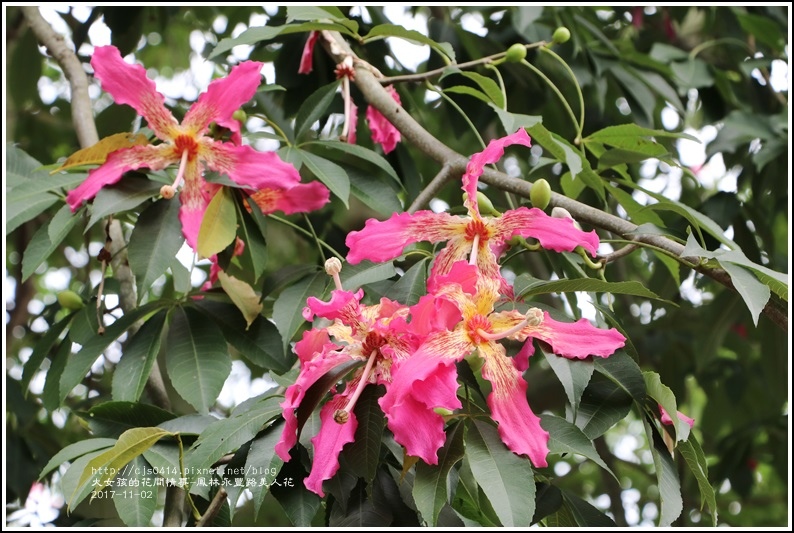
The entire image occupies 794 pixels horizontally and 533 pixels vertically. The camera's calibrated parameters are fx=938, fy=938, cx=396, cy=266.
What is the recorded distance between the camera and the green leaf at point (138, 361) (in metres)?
1.10

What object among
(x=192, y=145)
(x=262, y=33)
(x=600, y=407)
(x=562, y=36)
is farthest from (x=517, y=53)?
(x=600, y=407)

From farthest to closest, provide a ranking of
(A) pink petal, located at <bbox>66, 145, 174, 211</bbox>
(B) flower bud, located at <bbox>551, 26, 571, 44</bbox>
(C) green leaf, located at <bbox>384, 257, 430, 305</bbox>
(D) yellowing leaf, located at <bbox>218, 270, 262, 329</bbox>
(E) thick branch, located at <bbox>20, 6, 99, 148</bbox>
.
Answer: (E) thick branch, located at <bbox>20, 6, 99, 148</bbox> → (B) flower bud, located at <bbox>551, 26, 571, 44</bbox> → (D) yellowing leaf, located at <bbox>218, 270, 262, 329</bbox> → (A) pink petal, located at <bbox>66, 145, 174, 211</bbox> → (C) green leaf, located at <bbox>384, 257, 430, 305</bbox>

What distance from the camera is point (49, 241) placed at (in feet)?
3.77

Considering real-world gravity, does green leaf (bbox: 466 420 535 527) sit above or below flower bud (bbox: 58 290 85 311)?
above

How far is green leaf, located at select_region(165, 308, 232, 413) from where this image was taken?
1082mm

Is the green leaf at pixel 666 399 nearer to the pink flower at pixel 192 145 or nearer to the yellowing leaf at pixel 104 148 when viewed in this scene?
the pink flower at pixel 192 145

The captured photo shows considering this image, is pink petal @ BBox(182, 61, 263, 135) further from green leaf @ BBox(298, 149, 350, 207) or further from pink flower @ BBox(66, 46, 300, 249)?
green leaf @ BBox(298, 149, 350, 207)

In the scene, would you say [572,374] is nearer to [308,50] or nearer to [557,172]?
[308,50]

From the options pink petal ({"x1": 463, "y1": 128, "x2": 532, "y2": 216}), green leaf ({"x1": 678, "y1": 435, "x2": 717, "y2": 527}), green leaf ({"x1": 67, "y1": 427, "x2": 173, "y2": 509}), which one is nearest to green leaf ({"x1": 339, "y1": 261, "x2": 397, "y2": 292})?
pink petal ({"x1": 463, "y1": 128, "x2": 532, "y2": 216})

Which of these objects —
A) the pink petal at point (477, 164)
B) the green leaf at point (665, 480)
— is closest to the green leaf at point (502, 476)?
→ the green leaf at point (665, 480)

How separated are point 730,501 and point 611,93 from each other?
4.62 feet

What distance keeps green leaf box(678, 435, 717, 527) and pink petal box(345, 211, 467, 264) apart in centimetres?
30

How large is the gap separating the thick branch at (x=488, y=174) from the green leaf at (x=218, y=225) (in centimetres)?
28

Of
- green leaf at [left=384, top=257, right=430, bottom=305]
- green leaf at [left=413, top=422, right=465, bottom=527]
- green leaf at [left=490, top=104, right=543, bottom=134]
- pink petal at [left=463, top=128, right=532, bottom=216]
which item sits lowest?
green leaf at [left=413, top=422, right=465, bottom=527]
